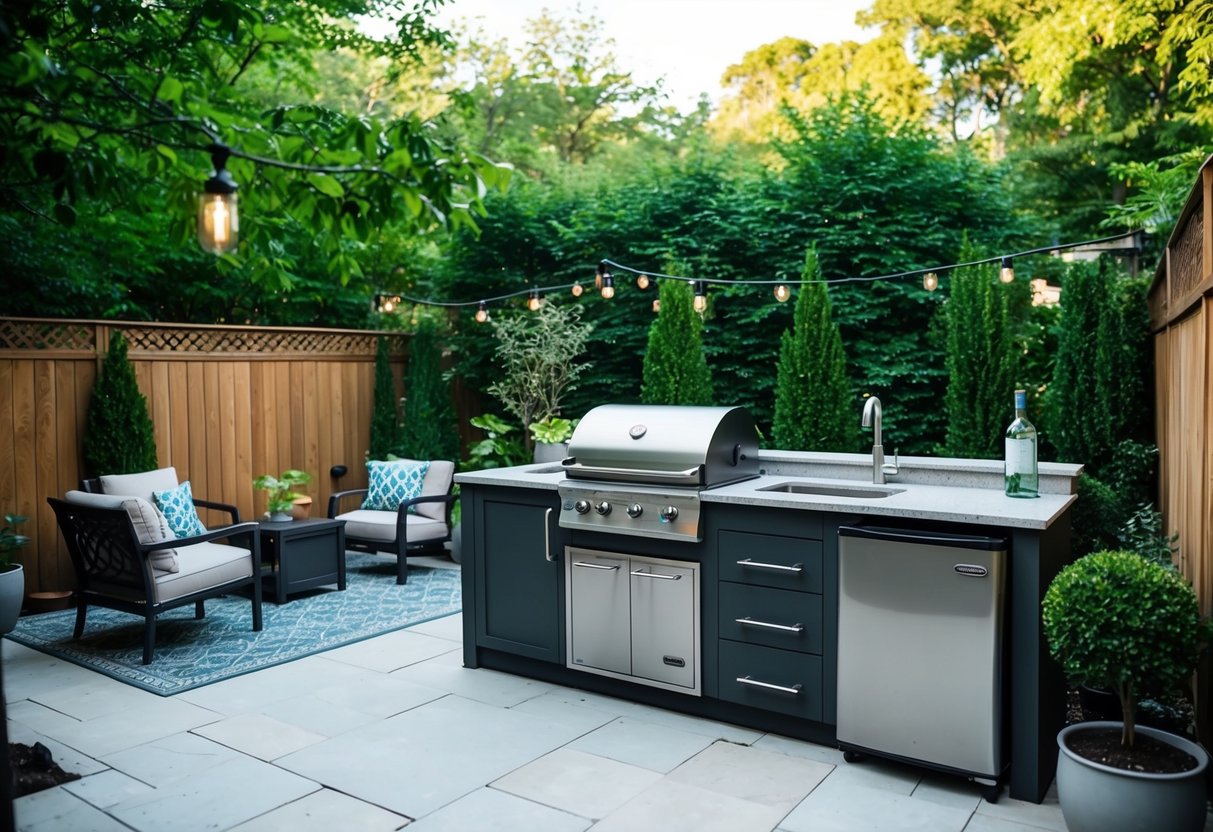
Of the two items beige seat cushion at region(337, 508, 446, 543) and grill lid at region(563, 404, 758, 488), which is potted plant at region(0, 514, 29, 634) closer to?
beige seat cushion at region(337, 508, 446, 543)

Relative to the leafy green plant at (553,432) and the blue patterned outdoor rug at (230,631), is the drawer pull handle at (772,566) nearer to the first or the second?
the blue patterned outdoor rug at (230,631)

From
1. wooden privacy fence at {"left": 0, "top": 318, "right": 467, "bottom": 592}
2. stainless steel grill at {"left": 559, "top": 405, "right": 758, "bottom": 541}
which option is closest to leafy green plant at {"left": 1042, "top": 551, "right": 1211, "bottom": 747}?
stainless steel grill at {"left": 559, "top": 405, "right": 758, "bottom": 541}

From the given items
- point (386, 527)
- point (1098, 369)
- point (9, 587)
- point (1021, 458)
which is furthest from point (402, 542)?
point (1098, 369)

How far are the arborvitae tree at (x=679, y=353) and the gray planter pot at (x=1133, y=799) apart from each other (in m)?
4.34

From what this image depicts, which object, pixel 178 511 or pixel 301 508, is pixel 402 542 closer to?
pixel 301 508

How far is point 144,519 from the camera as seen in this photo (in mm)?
4469

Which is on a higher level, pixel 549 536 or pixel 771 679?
pixel 549 536

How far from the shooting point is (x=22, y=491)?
5.71 m

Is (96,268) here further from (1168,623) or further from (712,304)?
(1168,623)

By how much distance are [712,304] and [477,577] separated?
12.8 ft

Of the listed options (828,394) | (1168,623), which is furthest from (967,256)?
(1168,623)

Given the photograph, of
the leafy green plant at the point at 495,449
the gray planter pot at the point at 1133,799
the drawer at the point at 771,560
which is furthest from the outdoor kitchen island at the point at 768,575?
the leafy green plant at the point at 495,449

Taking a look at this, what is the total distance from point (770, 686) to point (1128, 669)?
4.19 feet

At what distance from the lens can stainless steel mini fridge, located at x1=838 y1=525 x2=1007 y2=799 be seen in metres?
2.80
